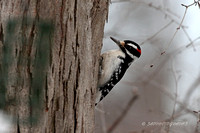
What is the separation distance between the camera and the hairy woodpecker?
13.0 feet

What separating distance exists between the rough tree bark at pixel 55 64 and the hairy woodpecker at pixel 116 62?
3.90ft

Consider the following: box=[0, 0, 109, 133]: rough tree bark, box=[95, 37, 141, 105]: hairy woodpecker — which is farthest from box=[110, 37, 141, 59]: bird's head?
box=[0, 0, 109, 133]: rough tree bark

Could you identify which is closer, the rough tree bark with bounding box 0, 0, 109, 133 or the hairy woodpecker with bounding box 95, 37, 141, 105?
the rough tree bark with bounding box 0, 0, 109, 133

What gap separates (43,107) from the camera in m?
2.33

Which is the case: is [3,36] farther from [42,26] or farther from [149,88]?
[149,88]

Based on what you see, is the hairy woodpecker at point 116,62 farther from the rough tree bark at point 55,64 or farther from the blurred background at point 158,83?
the rough tree bark at point 55,64

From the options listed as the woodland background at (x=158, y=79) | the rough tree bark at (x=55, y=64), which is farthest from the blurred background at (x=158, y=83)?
the rough tree bark at (x=55, y=64)

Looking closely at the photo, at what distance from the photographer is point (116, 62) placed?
4.14 m

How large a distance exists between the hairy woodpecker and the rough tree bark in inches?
46.8

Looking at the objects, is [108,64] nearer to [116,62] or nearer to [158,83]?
[116,62]

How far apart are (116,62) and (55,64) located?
1.82 metres

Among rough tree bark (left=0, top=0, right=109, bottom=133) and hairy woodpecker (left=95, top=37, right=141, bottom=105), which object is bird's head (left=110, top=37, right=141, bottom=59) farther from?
rough tree bark (left=0, top=0, right=109, bottom=133)

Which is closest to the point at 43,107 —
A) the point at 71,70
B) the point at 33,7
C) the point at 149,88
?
the point at 71,70

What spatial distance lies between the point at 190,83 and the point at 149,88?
1.63m
